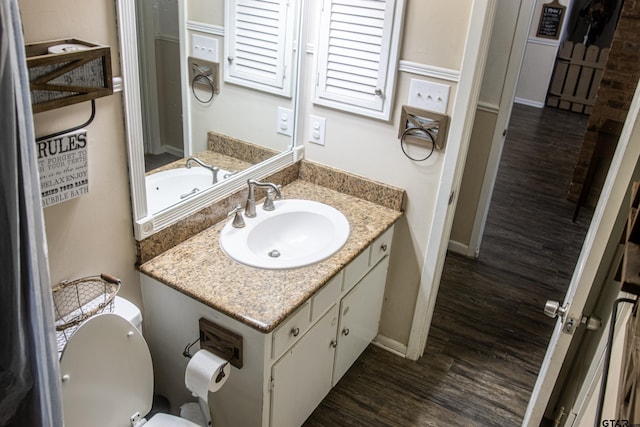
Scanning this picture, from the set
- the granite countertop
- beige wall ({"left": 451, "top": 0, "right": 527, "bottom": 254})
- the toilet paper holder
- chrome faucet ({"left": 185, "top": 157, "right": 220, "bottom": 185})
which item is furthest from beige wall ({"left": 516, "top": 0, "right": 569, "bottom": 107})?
the toilet paper holder

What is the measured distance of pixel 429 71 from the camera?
86.3 inches

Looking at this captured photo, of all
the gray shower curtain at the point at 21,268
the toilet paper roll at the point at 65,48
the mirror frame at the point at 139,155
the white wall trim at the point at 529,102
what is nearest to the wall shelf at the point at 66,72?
the toilet paper roll at the point at 65,48

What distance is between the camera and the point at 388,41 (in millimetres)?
2209

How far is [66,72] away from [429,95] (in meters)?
1.38

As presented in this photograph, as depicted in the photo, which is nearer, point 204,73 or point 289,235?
point 204,73

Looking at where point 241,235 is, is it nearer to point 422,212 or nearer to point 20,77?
point 422,212

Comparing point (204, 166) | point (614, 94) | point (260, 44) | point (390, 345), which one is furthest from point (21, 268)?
point (614, 94)

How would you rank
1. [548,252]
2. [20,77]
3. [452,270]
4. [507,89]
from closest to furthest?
[20,77]
[507,89]
[452,270]
[548,252]

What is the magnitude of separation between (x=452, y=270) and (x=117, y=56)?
263 centimetres

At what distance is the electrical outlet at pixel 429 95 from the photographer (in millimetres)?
2195

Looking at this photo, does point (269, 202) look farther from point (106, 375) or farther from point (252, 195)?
point (106, 375)

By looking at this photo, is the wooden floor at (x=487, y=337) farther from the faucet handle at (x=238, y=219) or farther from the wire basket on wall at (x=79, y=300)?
the wire basket on wall at (x=79, y=300)

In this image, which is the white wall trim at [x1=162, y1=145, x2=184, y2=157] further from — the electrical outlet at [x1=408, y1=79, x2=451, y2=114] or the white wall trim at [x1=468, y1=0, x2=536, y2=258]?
the white wall trim at [x1=468, y1=0, x2=536, y2=258]

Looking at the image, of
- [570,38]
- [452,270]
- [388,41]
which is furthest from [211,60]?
[570,38]
